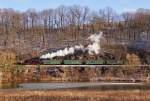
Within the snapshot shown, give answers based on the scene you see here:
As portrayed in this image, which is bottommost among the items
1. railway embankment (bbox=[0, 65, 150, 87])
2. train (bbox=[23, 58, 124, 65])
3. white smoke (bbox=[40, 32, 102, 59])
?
railway embankment (bbox=[0, 65, 150, 87])

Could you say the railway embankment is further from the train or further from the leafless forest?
the leafless forest

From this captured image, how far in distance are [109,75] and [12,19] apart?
215 feet

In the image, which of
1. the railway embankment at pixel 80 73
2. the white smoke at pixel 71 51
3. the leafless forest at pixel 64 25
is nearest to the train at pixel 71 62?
the railway embankment at pixel 80 73

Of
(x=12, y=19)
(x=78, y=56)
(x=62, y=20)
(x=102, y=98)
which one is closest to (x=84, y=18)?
(x=62, y=20)

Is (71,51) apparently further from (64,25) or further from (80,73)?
(64,25)

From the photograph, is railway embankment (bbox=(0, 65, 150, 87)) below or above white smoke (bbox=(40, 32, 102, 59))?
below

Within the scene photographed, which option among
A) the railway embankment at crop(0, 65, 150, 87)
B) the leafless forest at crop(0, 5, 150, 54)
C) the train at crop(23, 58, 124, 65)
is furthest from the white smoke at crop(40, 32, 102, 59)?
the leafless forest at crop(0, 5, 150, 54)

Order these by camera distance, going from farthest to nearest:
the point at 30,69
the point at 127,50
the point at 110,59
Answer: the point at 127,50 < the point at 110,59 < the point at 30,69

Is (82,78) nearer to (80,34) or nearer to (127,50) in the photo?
(127,50)

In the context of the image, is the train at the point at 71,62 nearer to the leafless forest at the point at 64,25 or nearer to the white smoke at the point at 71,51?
the white smoke at the point at 71,51

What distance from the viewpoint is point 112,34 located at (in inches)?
5546

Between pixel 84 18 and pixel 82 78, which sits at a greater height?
pixel 84 18

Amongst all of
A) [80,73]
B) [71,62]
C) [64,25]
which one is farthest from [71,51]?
[64,25]

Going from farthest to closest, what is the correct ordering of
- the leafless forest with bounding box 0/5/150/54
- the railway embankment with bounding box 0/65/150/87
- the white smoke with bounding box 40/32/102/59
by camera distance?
the leafless forest with bounding box 0/5/150/54, the white smoke with bounding box 40/32/102/59, the railway embankment with bounding box 0/65/150/87
